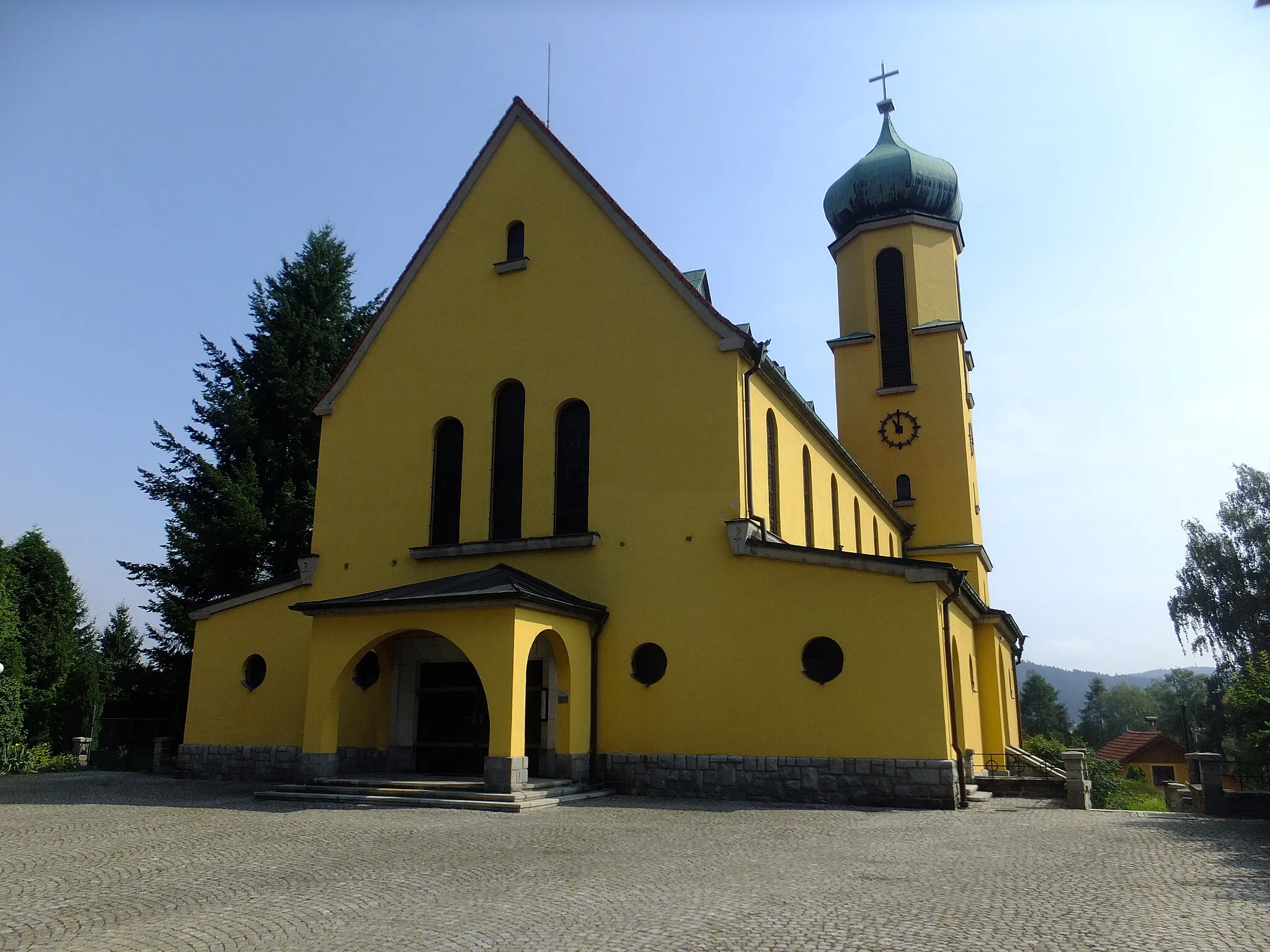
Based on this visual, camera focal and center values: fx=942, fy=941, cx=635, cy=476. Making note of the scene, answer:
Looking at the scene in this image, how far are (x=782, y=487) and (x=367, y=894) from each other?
13.2 m

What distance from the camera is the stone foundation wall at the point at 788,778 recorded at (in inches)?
576

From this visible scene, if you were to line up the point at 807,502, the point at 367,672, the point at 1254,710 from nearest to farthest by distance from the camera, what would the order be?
the point at 1254,710, the point at 367,672, the point at 807,502

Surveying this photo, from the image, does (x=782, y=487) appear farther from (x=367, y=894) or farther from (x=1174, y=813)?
(x=367, y=894)

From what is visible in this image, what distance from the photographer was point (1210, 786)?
15859 mm

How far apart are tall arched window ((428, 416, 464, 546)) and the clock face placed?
56.0 feet

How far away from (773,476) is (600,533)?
3.93 metres

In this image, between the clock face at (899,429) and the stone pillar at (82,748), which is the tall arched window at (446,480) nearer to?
the stone pillar at (82,748)

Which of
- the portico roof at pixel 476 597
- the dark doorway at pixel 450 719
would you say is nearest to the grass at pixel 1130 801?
the portico roof at pixel 476 597

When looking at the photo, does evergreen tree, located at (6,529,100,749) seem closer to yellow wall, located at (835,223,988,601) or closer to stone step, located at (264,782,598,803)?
stone step, located at (264,782,598,803)

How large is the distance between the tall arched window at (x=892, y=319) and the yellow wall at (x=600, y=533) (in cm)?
1050

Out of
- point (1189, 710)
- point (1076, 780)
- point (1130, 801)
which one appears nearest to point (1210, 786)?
point (1076, 780)

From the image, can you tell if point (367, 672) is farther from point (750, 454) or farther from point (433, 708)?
point (750, 454)

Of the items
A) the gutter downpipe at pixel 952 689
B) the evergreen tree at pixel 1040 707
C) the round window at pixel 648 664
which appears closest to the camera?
the gutter downpipe at pixel 952 689

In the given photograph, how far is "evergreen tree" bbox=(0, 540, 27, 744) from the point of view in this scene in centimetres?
2442
